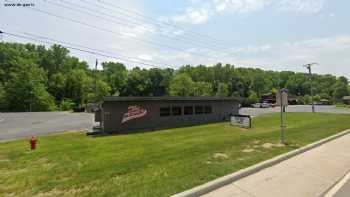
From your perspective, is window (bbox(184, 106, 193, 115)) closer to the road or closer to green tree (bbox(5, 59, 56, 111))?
the road

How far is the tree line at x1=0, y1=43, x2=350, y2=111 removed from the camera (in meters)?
55.2

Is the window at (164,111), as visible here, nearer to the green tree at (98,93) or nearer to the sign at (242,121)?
the sign at (242,121)

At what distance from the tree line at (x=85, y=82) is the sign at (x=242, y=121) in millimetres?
25349

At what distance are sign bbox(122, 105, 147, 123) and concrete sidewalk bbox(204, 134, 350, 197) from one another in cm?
1287

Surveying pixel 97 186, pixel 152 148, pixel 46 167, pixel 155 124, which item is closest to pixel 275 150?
pixel 152 148

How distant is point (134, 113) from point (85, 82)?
5264 centimetres

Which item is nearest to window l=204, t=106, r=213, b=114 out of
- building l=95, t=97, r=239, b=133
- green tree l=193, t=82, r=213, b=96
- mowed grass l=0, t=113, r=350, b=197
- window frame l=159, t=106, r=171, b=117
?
building l=95, t=97, r=239, b=133

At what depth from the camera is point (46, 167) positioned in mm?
8609

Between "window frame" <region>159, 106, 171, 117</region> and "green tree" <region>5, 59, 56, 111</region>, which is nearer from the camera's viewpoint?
"window frame" <region>159, 106, 171, 117</region>

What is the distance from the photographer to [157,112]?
21.1m

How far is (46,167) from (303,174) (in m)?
8.31

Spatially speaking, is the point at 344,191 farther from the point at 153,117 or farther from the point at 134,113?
the point at 153,117

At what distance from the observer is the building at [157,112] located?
1867 centimetres

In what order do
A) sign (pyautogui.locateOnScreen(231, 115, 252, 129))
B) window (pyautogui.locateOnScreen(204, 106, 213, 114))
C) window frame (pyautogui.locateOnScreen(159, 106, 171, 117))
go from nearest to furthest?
sign (pyautogui.locateOnScreen(231, 115, 252, 129)) < window frame (pyautogui.locateOnScreen(159, 106, 171, 117)) < window (pyautogui.locateOnScreen(204, 106, 213, 114))
